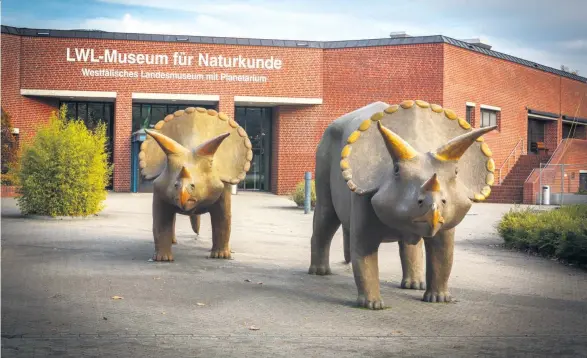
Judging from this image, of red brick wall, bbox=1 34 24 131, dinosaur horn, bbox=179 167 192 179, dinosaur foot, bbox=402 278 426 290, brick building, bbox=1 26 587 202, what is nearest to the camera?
dinosaur foot, bbox=402 278 426 290

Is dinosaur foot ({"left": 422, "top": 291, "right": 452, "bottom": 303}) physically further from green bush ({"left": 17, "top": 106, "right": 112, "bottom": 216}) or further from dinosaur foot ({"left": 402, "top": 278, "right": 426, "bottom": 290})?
green bush ({"left": 17, "top": 106, "right": 112, "bottom": 216})

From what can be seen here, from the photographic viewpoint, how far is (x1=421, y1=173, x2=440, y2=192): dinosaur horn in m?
8.11

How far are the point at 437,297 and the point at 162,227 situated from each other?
4968 millimetres

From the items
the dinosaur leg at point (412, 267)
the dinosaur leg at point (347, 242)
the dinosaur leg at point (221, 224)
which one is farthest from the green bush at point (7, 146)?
the dinosaur leg at point (412, 267)

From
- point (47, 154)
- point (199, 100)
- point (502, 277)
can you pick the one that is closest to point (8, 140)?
point (199, 100)

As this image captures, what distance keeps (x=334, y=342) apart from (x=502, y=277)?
215 inches

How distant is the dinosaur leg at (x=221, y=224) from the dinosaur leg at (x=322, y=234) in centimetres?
223

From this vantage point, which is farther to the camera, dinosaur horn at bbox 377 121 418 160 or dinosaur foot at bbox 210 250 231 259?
dinosaur foot at bbox 210 250 231 259

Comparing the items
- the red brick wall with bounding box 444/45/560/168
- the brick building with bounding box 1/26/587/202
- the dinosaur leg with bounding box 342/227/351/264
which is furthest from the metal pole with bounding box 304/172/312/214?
the red brick wall with bounding box 444/45/560/168

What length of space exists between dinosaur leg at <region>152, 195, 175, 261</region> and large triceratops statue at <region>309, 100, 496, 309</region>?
3.44 metres

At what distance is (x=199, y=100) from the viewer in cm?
4050

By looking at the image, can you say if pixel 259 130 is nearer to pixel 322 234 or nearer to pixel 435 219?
pixel 322 234

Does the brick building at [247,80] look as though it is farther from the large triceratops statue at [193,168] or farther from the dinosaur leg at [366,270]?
the dinosaur leg at [366,270]

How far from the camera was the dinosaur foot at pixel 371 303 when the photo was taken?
9.13 meters
